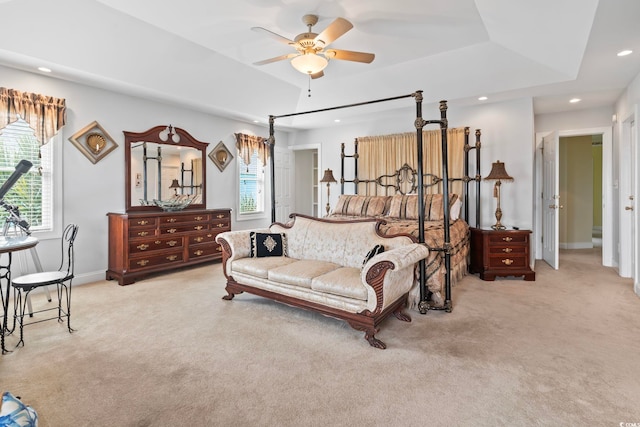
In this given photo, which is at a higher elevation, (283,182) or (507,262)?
(283,182)

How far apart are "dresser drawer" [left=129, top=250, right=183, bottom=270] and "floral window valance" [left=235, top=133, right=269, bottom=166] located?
244 centimetres

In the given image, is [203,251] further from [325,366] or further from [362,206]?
[325,366]

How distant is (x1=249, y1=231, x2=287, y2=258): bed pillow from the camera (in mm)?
3855

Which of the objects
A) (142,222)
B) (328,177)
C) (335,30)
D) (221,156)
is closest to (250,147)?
(221,156)

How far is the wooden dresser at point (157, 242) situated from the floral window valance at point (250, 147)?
1574 mm

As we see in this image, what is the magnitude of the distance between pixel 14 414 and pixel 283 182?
6.72 metres

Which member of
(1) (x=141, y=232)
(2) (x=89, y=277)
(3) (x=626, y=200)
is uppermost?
(3) (x=626, y=200)

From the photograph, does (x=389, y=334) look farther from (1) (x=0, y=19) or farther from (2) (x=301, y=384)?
(1) (x=0, y=19)

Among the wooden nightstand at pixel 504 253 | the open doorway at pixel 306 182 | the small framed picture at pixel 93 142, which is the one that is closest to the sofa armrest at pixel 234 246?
the small framed picture at pixel 93 142

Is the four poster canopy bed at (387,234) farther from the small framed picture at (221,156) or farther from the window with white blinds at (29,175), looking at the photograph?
the window with white blinds at (29,175)

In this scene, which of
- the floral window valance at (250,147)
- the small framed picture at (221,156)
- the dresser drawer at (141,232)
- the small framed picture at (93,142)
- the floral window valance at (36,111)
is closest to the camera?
the floral window valance at (36,111)

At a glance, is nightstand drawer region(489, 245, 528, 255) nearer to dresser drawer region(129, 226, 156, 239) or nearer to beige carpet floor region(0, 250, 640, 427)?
beige carpet floor region(0, 250, 640, 427)

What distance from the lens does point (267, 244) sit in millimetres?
3891

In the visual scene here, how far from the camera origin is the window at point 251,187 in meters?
6.74
